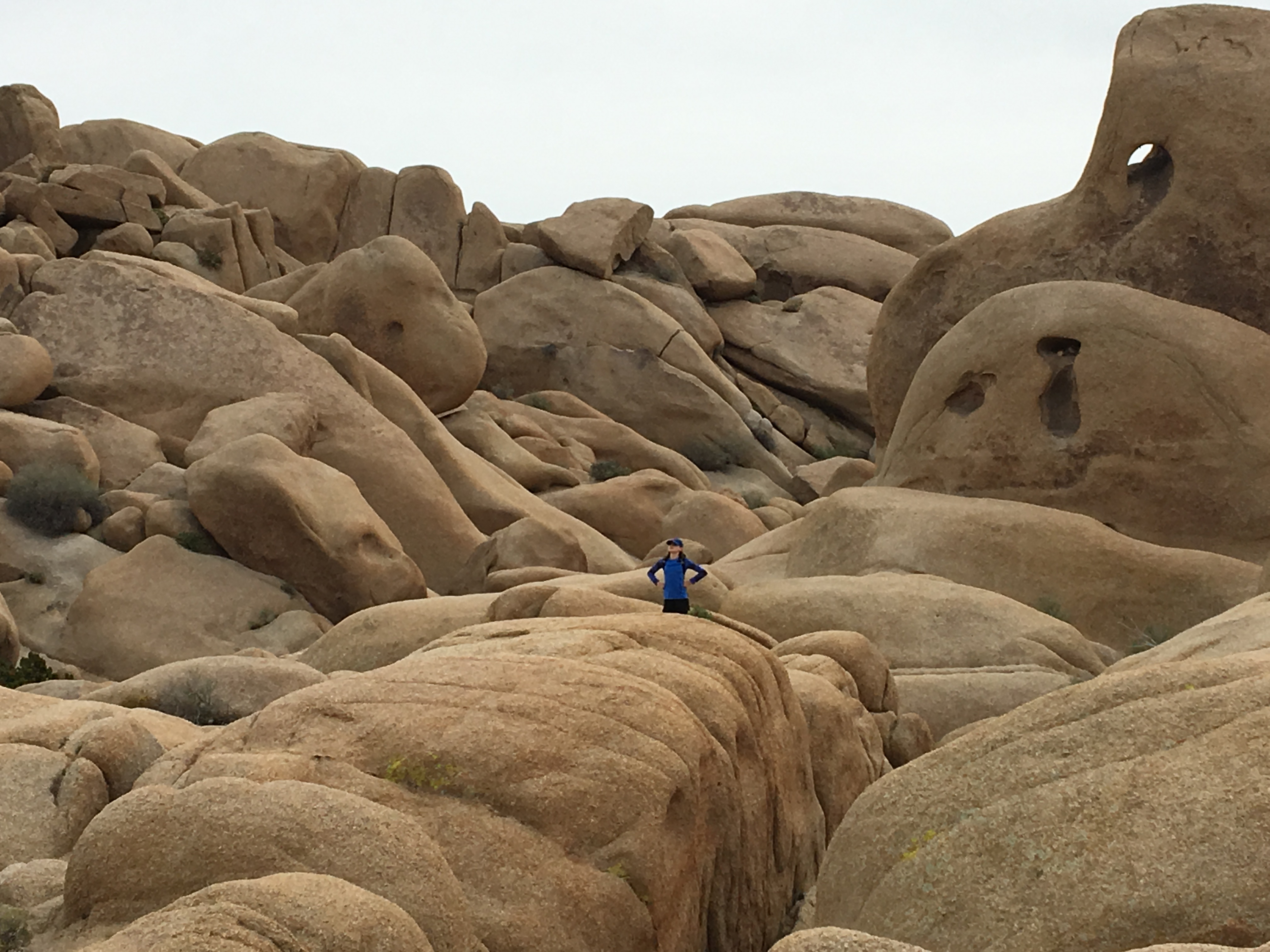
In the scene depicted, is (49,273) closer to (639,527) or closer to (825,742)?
(639,527)

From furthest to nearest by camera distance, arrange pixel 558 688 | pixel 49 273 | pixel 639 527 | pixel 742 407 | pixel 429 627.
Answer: pixel 742 407
pixel 639 527
pixel 49 273
pixel 429 627
pixel 558 688

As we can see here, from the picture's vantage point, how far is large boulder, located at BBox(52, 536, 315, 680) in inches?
698

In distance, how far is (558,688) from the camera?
8148mm

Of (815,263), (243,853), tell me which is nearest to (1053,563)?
(243,853)

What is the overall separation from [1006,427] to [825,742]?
8.57 metres

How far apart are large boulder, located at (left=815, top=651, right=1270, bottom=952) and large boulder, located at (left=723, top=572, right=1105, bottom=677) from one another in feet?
23.9

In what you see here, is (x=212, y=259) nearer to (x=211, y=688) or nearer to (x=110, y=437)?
(x=110, y=437)

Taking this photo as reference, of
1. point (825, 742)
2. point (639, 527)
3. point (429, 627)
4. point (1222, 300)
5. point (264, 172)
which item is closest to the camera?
point (825, 742)

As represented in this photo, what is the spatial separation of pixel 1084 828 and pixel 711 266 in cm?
3665

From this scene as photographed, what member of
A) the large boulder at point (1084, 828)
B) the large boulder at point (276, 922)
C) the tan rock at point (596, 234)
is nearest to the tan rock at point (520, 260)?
the tan rock at point (596, 234)

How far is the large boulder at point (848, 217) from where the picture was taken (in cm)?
4750

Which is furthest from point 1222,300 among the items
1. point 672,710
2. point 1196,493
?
point 672,710

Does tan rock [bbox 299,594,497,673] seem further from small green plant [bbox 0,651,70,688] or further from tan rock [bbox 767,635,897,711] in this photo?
tan rock [bbox 767,635,897,711]

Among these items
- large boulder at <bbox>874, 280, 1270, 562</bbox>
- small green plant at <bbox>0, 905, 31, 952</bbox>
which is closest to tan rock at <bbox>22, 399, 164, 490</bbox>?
large boulder at <bbox>874, 280, 1270, 562</bbox>
